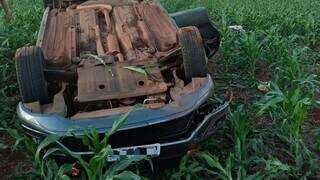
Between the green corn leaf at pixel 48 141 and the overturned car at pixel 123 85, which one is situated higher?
the green corn leaf at pixel 48 141

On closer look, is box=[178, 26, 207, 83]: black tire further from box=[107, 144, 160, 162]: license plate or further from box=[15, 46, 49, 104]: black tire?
box=[15, 46, 49, 104]: black tire

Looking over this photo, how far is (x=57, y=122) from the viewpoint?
3682mm

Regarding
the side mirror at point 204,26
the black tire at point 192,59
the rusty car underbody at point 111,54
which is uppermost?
the black tire at point 192,59

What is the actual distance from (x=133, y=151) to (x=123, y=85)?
72 centimetres

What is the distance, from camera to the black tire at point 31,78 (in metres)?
4.10

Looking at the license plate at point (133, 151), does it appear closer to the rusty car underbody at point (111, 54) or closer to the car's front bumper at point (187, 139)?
the car's front bumper at point (187, 139)

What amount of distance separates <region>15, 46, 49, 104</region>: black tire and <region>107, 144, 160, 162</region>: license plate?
88cm

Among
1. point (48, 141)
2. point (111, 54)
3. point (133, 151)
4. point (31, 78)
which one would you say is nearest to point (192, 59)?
point (111, 54)

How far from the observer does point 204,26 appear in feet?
20.7

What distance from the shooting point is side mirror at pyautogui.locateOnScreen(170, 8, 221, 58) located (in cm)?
623

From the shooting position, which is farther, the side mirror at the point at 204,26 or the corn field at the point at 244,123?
the side mirror at the point at 204,26

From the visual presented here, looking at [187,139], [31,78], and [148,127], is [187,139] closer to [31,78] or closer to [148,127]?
[148,127]

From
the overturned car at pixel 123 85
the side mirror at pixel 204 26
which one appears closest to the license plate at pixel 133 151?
the overturned car at pixel 123 85

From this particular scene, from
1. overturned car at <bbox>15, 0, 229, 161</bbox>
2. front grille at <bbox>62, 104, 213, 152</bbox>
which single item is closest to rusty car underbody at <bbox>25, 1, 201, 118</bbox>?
overturned car at <bbox>15, 0, 229, 161</bbox>
